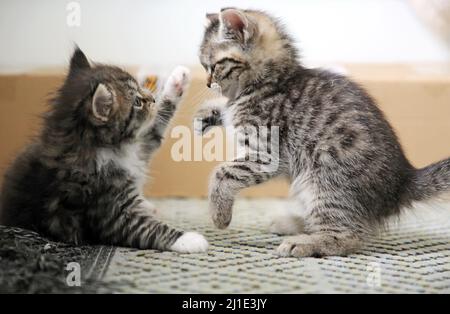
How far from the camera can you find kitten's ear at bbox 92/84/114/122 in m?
1.44

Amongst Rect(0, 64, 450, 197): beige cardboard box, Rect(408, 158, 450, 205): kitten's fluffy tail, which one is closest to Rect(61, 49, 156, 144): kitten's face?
Rect(0, 64, 450, 197): beige cardboard box

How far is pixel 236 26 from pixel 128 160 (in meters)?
0.48

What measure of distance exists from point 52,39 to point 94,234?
657 mm

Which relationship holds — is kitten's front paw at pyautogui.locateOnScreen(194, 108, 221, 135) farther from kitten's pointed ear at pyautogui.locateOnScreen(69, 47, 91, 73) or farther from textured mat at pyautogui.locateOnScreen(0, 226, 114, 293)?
textured mat at pyautogui.locateOnScreen(0, 226, 114, 293)

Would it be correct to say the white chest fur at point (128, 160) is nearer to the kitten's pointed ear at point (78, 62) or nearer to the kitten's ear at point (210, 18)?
the kitten's pointed ear at point (78, 62)

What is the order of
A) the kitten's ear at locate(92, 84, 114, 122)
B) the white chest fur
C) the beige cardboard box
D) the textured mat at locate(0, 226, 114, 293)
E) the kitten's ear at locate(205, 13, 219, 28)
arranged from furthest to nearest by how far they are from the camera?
the beige cardboard box < the kitten's ear at locate(205, 13, 219, 28) < the white chest fur < the kitten's ear at locate(92, 84, 114, 122) < the textured mat at locate(0, 226, 114, 293)

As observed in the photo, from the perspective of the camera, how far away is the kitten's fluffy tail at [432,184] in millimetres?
1564

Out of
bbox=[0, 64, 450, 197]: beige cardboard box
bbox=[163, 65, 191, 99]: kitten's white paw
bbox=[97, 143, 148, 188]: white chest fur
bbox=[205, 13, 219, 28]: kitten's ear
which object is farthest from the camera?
bbox=[0, 64, 450, 197]: beige cardboard box

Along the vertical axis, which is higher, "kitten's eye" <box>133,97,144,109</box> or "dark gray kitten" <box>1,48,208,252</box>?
"kitten's eye" <box>133,97,144,109</box>

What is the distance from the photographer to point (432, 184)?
1.57m

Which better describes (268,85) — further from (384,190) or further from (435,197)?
(435,197)

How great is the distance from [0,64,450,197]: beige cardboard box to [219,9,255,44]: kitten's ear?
0.77ft
